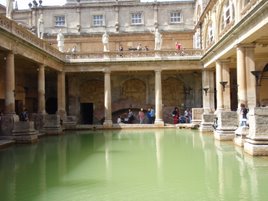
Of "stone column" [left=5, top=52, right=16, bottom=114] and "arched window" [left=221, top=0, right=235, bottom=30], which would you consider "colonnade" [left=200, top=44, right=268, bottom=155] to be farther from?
"stone column" [left=5, top=52, right=16, bottom=114]

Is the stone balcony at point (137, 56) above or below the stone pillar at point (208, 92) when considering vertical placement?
above

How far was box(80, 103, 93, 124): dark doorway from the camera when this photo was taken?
36656 millimetres

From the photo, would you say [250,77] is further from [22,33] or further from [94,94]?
[94,94]

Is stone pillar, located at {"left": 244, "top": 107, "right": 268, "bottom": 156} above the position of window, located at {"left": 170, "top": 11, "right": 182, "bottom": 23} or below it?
below

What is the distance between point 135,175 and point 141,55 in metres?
21.7

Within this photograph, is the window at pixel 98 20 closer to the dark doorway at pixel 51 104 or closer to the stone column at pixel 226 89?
the dark doorway at pixel 51 104

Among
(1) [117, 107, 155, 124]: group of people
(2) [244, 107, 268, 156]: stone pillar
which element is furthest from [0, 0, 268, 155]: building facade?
(2) [244, 107, 268, 156]: stone pillar

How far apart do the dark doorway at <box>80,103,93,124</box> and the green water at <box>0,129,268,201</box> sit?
21.6 metres

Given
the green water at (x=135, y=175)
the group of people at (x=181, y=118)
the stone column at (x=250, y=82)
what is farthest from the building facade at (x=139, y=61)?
the green water at (x=135, y=175)

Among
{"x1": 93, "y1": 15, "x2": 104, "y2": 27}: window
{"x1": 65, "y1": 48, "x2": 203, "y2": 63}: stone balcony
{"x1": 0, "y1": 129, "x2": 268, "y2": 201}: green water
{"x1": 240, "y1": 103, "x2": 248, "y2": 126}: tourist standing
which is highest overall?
{"x1": 93, "y1": 15, "x2": 104, "y2": 27}: window

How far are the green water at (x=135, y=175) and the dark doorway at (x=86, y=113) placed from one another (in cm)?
2159

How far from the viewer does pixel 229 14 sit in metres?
21.8

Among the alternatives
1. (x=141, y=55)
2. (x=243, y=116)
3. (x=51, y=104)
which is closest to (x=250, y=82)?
(x=243, y=116)

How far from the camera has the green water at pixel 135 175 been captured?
7.80 metres
